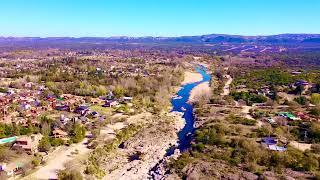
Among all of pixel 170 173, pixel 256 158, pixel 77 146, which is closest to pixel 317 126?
pixel 256 158

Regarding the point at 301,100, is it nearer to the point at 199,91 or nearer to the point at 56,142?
the point at 199,91

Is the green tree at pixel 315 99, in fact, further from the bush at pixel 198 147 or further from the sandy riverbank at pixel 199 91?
the bush at pixel 198 147

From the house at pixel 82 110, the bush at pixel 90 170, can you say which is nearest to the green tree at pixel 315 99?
the house at pixel 82 110

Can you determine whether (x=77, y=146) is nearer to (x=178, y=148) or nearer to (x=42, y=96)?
(x=178, y=148)

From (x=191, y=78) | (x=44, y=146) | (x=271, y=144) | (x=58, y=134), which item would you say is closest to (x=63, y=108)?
(x=58, y=134)

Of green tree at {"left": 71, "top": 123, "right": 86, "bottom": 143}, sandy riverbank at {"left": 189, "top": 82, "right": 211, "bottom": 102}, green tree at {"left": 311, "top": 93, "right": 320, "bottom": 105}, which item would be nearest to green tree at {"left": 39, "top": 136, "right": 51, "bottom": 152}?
green tree at {"left": 71, "top": 123, "right": 86, "bottom": 143}

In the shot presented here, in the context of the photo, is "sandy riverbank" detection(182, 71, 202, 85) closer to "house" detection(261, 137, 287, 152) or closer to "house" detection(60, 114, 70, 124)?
"house" detection(60, 114, 70, 124)

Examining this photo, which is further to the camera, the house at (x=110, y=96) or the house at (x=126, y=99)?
the house at (x=110, y=96)
